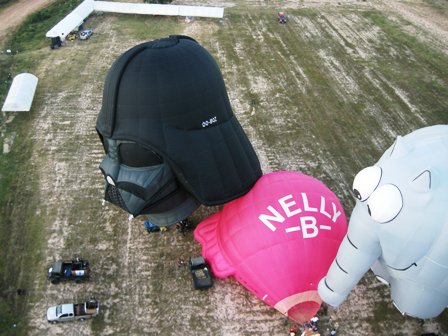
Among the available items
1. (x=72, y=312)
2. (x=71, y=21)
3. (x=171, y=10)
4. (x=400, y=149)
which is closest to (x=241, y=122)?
(x=72, y=312)

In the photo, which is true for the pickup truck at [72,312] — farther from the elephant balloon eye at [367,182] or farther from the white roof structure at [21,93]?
the white roof structure at [21,93]

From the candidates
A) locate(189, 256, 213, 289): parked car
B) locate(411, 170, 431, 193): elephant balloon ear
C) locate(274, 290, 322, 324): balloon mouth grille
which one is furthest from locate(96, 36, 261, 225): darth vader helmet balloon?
locate(411, 170, 431, 193): elephant balloon ear

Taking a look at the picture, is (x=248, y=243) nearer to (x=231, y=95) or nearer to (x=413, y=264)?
(x=413, y=264)

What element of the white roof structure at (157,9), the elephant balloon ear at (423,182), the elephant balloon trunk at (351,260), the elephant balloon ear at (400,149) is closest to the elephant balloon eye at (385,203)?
the elephant balloon ear at (423,182)

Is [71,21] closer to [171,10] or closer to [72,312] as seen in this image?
[171,10]

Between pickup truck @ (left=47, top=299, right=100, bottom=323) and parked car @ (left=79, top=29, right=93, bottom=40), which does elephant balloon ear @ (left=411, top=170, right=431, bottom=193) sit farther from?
parked car @ (left=79, top=29, right=93, bottom=40)

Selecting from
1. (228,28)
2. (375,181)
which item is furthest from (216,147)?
(228,28)
